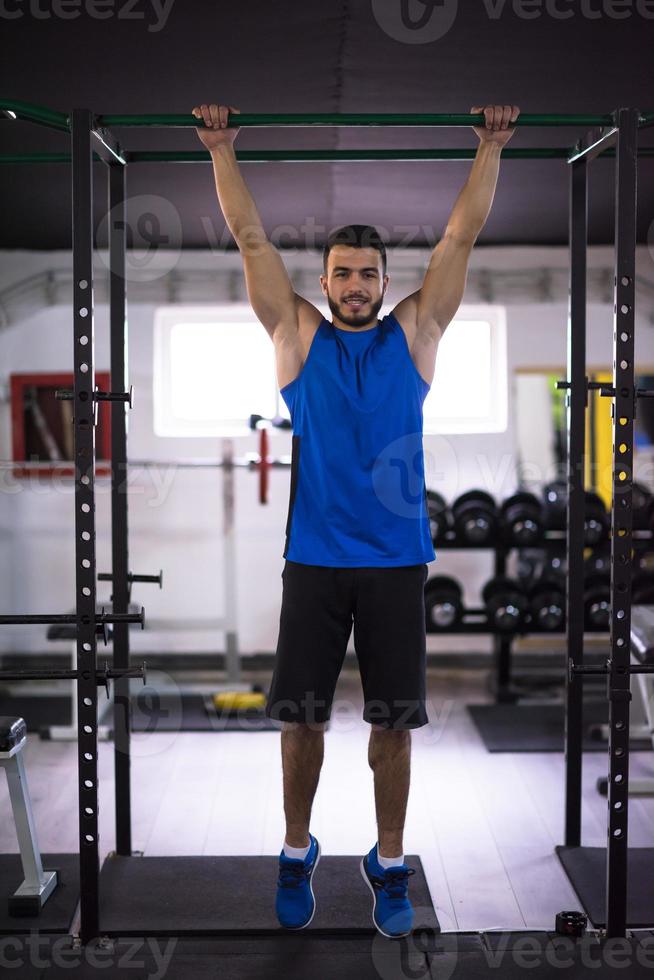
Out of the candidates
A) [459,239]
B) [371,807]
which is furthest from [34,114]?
[371,807]

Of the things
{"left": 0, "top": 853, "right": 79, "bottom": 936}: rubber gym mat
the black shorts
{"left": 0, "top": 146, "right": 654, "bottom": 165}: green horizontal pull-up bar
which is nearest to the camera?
the black shorts

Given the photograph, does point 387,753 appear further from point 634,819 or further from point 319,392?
point 634,819

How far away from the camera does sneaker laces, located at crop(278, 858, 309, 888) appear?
7.97 ft

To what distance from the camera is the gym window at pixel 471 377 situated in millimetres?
5543

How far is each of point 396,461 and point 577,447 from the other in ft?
2.60

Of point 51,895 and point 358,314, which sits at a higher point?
point 358,314

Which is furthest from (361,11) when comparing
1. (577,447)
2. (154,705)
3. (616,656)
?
(154,705)

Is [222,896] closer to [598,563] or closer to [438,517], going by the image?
[438,517]

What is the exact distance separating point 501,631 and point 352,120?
120 inches

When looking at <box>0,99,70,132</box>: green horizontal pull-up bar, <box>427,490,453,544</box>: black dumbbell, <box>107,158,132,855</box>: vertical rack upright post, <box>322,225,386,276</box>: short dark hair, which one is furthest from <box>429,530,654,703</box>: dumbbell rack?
<box>0,99,70,132</box>: green horizontal pull-up bar

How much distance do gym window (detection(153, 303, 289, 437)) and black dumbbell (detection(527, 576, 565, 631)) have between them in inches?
71.6

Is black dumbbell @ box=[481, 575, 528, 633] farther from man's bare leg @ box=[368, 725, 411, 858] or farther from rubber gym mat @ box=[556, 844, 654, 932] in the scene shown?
man's bare leg @ box=[368, 725, 411, 858]

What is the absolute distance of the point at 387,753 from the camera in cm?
244

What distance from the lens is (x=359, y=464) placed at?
7.85 feet
